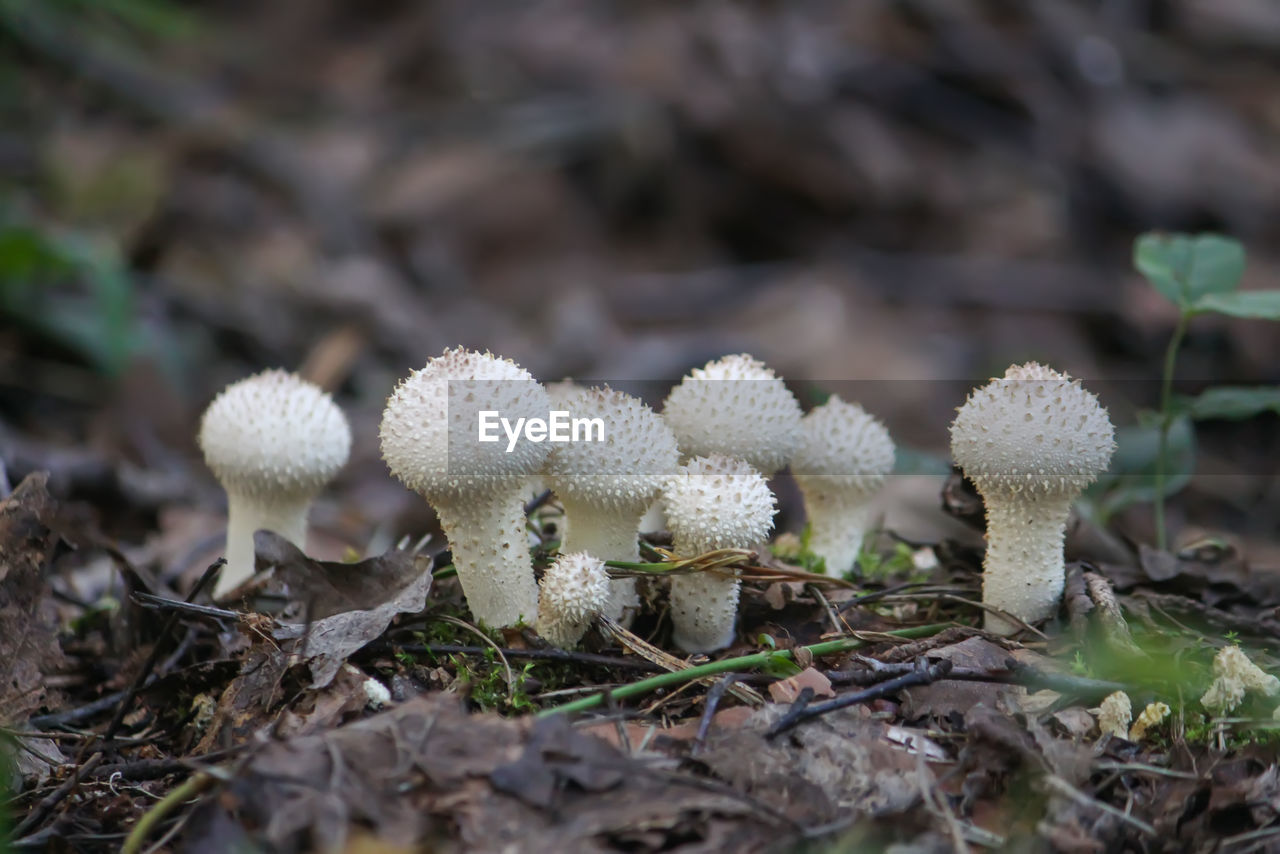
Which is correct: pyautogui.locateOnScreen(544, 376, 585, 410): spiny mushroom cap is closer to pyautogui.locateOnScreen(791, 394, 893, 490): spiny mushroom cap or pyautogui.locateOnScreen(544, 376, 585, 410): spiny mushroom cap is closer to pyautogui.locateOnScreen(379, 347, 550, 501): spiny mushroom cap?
pyautogui.locateOnScreen(379, 347, 550, 501): spiny mushroom cap

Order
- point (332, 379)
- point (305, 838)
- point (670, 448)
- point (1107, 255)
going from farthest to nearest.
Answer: point (1107, 255)
point (332, 379)
point (670, 448)
point (305, 838)

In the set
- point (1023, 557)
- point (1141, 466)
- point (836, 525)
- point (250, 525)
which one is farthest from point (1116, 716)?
point (250, 525)

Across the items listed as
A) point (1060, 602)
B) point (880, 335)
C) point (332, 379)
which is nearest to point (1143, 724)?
point (1060, 602)

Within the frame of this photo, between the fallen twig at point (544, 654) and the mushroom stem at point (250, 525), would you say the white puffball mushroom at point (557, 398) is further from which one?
the mushroom stem at point (250, 525)

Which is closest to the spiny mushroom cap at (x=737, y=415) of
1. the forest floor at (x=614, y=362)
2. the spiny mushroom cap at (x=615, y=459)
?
the spiny mushroom cap at (x=615, y=459)

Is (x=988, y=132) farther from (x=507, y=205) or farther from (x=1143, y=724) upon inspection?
(x=1143, y=724)
